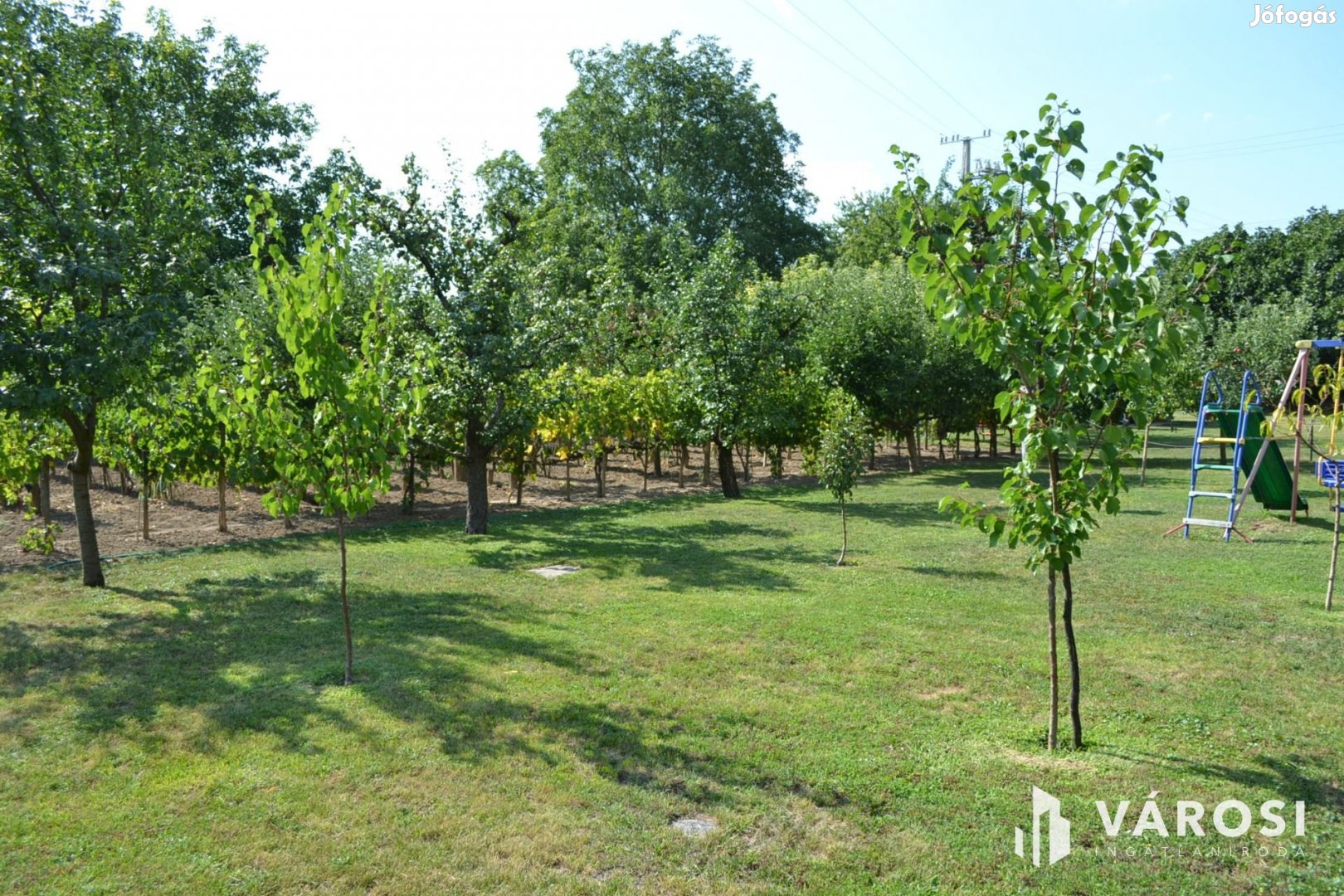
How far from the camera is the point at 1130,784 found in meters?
5.02

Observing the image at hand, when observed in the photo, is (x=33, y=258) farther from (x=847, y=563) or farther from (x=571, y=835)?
(x=847, y=563)

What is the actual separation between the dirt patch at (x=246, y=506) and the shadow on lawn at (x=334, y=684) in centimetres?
427

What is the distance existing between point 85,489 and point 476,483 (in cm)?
569

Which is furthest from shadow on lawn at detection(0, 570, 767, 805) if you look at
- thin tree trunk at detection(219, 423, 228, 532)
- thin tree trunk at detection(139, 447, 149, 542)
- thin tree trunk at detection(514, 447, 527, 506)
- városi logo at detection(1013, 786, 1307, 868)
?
thin tree trunk at detection(514, 447, 527, 506)

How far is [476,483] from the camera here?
14.4 meters

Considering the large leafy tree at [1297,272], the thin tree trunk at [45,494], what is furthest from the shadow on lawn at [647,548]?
the large leafy tree at [1297,272]

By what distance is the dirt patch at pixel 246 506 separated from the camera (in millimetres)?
13250

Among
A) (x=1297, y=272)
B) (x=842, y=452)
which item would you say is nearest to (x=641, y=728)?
(x=842, y=452)

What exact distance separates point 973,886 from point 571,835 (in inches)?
79.4

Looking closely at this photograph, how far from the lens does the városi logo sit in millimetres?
4363

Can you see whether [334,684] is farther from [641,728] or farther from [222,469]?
[222,469]

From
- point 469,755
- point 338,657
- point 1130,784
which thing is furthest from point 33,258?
point 1130,784

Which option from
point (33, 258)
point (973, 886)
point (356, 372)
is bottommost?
point (973, 886)

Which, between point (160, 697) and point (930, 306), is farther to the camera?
point (160, 697)
